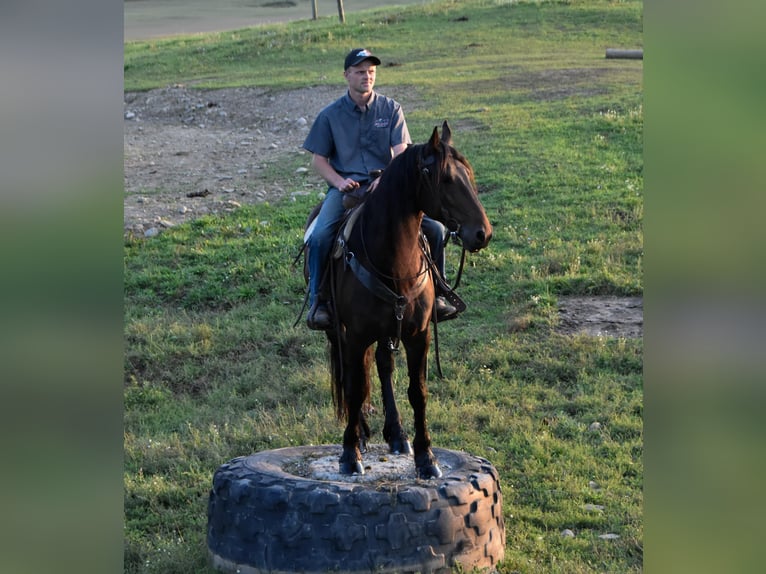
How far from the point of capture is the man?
7211 millimetres

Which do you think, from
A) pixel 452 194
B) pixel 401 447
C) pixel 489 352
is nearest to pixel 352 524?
pixel 401 447

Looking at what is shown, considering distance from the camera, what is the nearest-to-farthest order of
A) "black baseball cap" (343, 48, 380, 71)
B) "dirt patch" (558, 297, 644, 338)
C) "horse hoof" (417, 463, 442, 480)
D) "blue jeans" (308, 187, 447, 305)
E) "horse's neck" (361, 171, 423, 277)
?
"horse's neck" (361, 171, 423, 277) → "horse hoof" (417, 463, 442, 480) → "black baseball cap" (343, 48, 380, 71) → "blue jeans" (308, 187, 447, 305) → "dirt patch" (558, 297, 644, 338)

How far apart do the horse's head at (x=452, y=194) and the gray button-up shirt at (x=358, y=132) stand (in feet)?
3.98

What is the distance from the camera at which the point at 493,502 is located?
21.0ft

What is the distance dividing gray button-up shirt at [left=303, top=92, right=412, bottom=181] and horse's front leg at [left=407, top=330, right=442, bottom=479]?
4.54 feet

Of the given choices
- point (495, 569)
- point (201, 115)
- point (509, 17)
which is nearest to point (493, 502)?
point (495, 569)

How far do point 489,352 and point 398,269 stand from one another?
440cm

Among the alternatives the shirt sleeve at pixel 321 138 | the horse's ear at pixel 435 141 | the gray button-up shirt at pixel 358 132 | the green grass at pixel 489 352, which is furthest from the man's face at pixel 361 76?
the green grass at pixel 489 352

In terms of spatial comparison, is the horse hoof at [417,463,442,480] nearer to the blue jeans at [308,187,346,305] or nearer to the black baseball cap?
the blue jeans at [308,187,346,305]

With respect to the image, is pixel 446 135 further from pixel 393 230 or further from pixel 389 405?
pixel 389 405

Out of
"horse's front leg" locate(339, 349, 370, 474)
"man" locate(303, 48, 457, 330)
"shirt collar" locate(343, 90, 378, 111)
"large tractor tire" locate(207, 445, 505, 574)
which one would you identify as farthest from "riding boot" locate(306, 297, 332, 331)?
"shirt collar" locate(343, 90, 378, 111)

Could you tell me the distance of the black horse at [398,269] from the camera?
594 centimetres

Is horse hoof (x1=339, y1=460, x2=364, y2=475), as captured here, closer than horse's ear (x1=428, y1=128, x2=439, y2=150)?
No

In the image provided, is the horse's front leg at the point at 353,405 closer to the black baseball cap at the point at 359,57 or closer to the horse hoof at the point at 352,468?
the horse hoof at the point at 352,468
